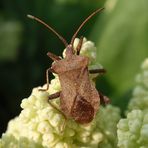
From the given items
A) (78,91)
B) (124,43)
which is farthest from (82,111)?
(124,43)

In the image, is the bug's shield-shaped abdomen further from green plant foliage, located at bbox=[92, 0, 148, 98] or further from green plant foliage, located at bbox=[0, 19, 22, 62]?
green plant foliage, located at bbox=[0, 19, 22, 62]

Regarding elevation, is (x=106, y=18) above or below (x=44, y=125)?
above

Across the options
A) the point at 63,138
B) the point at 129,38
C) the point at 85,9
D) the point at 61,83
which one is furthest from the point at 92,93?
the point at 85,9

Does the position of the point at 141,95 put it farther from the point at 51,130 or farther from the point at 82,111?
the point at 51,130

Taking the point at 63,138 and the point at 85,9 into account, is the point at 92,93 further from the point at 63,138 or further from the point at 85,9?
the point at 85,9

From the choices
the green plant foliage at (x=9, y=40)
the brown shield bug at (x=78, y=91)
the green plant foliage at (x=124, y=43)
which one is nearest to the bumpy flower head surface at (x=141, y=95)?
the brown shield bug at (x=78, y=91)

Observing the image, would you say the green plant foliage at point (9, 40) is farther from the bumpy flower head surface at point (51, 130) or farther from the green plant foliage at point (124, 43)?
the bumpy flower head surface at point (51, 130)
